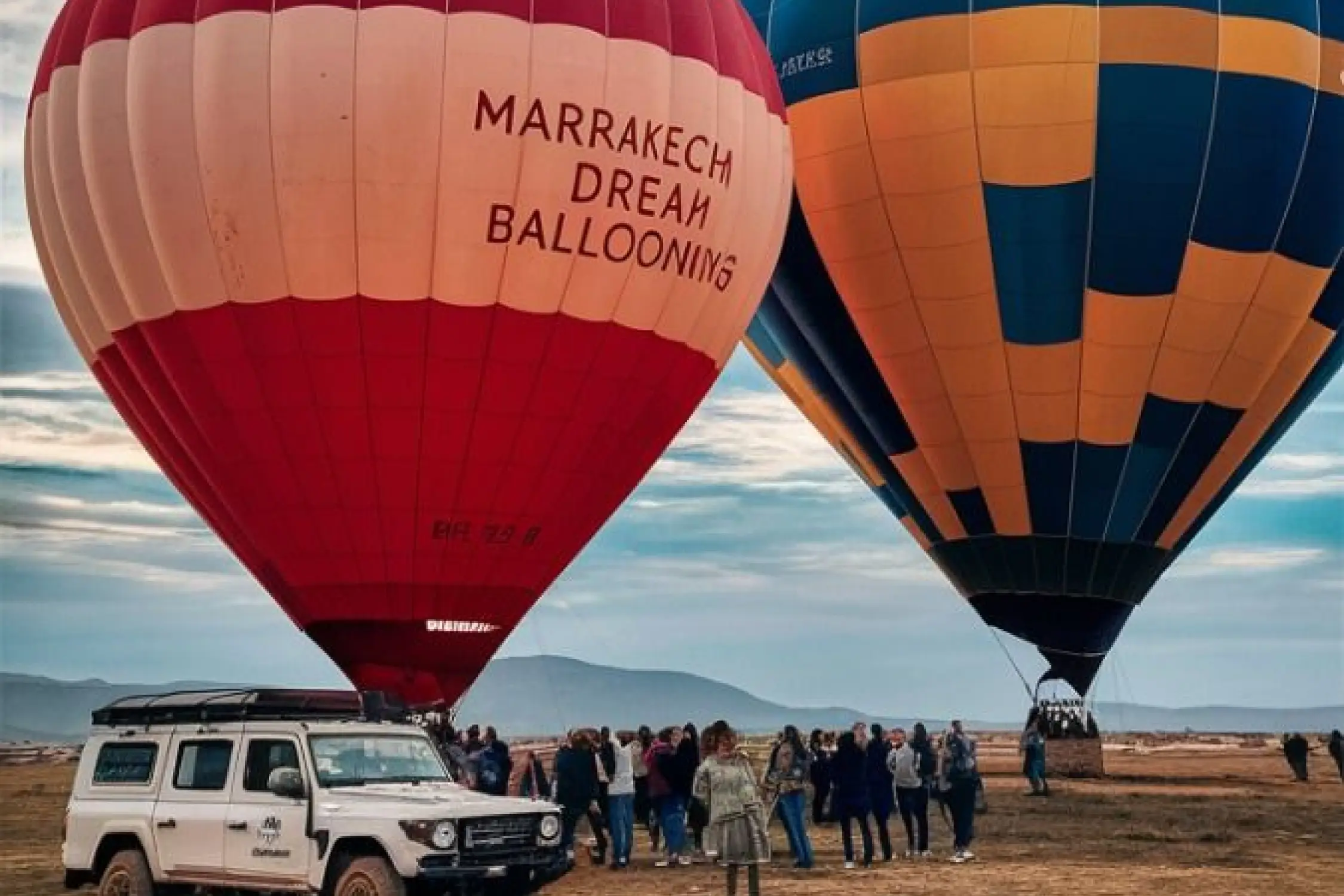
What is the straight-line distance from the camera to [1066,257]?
29406 mm

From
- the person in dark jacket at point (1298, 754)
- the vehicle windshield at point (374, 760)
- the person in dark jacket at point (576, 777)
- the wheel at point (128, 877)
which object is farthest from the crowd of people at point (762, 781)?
the person in dark jacket at point (1298, 754)

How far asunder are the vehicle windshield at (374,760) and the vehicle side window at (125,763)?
1851mm

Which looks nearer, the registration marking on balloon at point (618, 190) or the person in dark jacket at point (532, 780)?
the registration marking on balloon at point (618, 190)

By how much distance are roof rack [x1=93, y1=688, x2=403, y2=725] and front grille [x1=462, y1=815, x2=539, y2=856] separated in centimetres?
180

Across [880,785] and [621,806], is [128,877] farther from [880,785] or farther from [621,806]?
[880,785]

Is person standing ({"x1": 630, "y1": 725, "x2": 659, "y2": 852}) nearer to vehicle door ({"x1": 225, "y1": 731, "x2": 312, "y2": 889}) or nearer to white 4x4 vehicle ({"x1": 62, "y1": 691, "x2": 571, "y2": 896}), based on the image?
white 4x4 vehicle ({"x1": 62, "y1": 691, "x2": 571, "y2": 896})

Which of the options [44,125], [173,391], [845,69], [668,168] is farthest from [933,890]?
[845,69]

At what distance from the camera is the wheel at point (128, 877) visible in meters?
14.5

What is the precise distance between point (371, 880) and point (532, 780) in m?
8.20

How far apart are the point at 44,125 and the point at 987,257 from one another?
49.4 ft

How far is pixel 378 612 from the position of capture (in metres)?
20.8

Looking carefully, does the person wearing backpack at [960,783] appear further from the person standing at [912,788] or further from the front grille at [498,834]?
the front grille at [498,834]

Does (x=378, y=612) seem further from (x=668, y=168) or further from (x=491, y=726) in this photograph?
(x=668, y=168)

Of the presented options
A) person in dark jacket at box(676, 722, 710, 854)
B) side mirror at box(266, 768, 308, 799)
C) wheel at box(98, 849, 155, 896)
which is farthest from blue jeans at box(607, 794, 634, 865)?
side mirror at box(266, 768, 308, 799)
